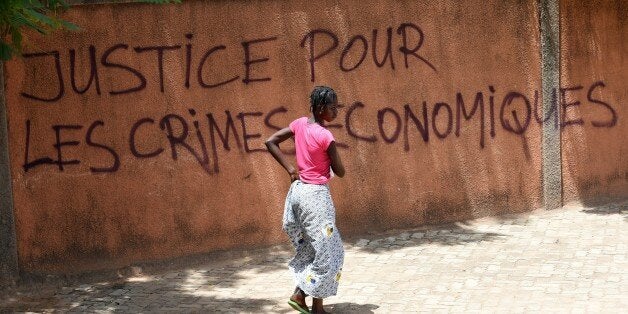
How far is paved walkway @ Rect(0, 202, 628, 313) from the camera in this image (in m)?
7.09

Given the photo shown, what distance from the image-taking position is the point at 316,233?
6457mm

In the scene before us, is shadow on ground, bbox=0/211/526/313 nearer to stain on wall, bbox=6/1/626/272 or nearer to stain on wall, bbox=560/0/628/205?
stain on wall, bbox=6/1/626/272

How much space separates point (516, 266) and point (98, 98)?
3.51 m

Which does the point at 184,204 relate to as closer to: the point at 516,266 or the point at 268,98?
the point at 268,98

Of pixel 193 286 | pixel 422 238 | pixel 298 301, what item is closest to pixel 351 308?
pixel 298 301

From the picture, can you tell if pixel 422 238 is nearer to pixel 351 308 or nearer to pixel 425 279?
pixel 425 279

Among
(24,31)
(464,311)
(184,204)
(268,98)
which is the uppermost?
(24,31)

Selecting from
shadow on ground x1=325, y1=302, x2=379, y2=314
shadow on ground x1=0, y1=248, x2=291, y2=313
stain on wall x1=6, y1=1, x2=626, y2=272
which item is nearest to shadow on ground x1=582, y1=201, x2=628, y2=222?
stain on wall x1=6, y1=1, x2=626, y2=272

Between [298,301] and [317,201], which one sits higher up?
[317,201]

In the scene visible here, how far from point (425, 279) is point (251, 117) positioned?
2.00m

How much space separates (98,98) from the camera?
7.95 m

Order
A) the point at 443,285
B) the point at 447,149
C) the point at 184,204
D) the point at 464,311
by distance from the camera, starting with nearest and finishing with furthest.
→ the point at 464,311, the point at 443,285, the point at 184,204, the point at 447,149

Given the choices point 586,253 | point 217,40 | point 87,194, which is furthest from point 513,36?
point 87,194

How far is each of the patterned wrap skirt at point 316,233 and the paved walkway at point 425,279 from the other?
527mm
